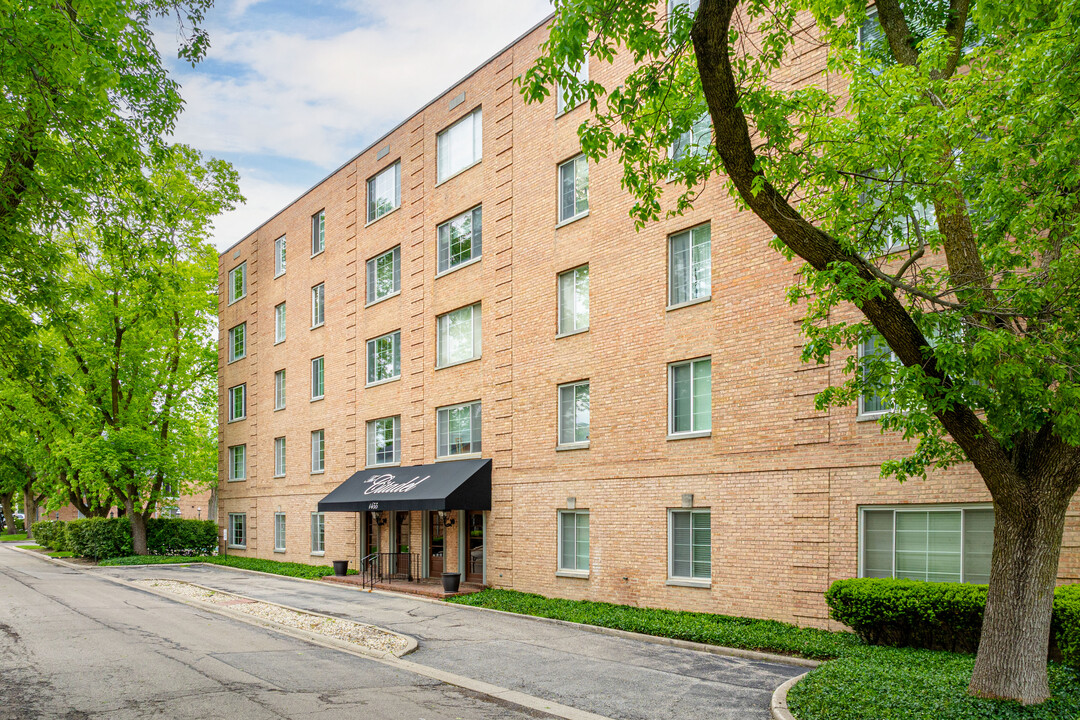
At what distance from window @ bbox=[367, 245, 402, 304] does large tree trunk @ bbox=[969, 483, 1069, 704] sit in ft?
68.1

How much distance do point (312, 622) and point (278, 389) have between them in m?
19.4

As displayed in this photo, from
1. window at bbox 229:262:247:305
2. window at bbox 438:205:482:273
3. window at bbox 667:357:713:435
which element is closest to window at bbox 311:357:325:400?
window at bbox 229:262:247:305

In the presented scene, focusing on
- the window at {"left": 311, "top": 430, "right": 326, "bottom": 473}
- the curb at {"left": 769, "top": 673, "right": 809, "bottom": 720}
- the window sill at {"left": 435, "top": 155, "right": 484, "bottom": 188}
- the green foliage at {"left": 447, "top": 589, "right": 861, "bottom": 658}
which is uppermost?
the window sill at {"left": 435, "top": 155, "right": 484, "bottom": 188}

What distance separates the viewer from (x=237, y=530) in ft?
124

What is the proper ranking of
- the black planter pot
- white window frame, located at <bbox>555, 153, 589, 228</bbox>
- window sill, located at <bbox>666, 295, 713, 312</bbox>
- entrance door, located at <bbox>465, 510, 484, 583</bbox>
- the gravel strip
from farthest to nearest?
entrance door, located at <bbox>465, 510, 484, 583</bbox>, the black planter pot, white window frame, located at <bbox>555, 153, 589, 228</bbox>, window sill, located at <bbox>666, 295, 713, 312</bbox>, the gravel strip

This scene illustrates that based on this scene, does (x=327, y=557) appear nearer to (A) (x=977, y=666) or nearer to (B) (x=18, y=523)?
(A) (x=977, y=666)

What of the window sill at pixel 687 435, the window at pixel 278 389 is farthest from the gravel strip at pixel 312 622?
the window at pixel 278 389

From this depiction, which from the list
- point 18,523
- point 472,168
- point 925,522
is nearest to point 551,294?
point 472,168

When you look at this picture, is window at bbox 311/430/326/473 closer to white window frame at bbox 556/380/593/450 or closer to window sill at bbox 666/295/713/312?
white window frame at bbox 556/380/593/450

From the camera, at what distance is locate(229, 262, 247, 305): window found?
38.1m

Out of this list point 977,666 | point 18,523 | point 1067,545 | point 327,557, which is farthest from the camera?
point 18,523

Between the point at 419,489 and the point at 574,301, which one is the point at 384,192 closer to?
the point at 574,301

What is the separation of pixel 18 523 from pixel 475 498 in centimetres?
7336

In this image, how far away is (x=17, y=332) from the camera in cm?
1116
